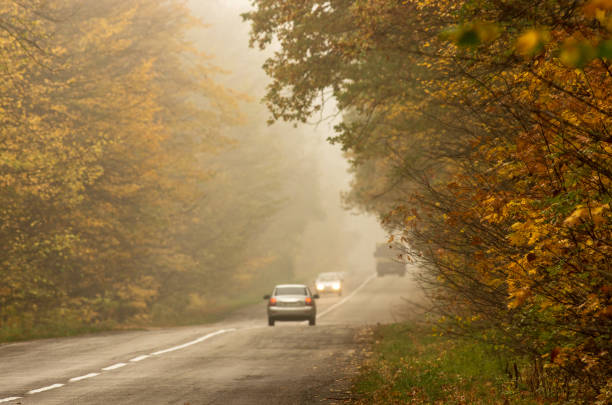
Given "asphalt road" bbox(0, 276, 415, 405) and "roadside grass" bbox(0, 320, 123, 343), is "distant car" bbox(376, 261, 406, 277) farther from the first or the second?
"asphalt road" bbox(0, 276, 415, 405)

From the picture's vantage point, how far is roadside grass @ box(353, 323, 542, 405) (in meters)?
8.52

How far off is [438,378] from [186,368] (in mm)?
4753

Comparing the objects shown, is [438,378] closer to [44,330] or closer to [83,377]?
[83,377]

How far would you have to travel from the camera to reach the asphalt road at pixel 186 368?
364 inches

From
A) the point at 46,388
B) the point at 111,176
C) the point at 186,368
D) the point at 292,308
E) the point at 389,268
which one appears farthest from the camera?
the point at 389,268

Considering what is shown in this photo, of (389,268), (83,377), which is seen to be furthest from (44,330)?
(389,268)

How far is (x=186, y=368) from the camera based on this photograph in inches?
486

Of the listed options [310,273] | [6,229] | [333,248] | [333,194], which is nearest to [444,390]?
[6,229]

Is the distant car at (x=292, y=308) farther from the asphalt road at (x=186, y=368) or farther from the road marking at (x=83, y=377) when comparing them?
the road marking at (x=83, y=377)

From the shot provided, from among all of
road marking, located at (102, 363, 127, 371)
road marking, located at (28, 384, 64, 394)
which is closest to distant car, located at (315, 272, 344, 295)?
road marking, located at (102, 363, 127, 371)

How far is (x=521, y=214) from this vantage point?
6.98 m

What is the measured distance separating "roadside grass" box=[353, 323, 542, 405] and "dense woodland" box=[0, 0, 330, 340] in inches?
442

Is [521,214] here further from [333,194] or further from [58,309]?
[333,194]

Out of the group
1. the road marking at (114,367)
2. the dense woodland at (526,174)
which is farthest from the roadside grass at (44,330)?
the dense woodland at (526,174)
